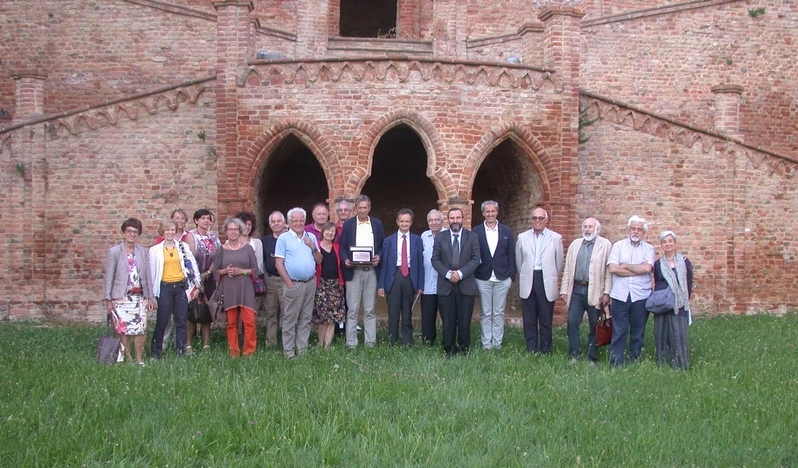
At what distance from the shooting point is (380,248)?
33.0 feet

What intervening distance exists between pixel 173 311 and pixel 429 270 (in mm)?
3171

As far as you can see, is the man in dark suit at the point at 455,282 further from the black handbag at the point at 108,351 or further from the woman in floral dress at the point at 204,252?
the black handbag at the point at 108,351

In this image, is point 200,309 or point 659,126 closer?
point 200,309

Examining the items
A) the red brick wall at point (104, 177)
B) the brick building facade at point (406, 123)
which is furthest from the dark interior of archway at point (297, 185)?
the red brick wall at point (104, 177)

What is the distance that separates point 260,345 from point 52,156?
6492mm

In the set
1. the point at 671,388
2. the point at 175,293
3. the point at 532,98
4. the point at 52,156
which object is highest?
the point at 532,98

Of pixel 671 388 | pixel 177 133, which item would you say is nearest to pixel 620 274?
pixel 671 388

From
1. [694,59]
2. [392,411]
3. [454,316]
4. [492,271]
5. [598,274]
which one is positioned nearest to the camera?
[392,411]

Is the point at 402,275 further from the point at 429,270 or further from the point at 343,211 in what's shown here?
the point at 343,211

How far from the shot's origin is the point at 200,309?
984cm

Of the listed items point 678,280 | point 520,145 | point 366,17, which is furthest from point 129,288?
point 366,17

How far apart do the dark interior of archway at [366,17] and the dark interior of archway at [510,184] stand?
7.48 meters

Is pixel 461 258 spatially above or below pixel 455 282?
above

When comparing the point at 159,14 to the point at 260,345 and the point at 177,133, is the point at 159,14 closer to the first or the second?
the point at 177,133
